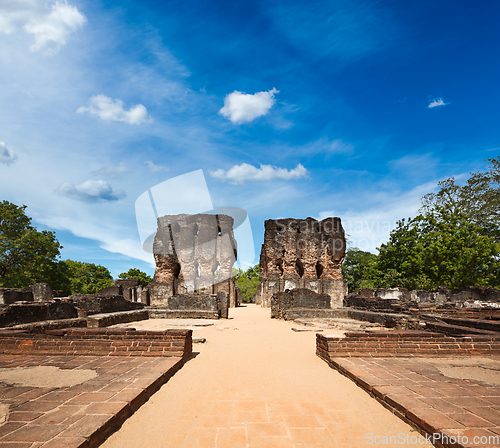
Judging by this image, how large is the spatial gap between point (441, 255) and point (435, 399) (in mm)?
22412

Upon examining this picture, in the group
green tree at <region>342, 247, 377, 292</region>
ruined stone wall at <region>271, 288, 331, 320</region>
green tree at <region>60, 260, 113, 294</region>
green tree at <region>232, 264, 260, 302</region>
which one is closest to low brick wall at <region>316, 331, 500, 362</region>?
ruined stone wall at <region>271, 288, 331, 320</region>

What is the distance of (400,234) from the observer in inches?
1032

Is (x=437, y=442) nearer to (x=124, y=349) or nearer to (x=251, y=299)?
(x=124, y=349)

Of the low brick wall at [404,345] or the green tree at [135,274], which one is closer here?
the low brick wall at [404,345]

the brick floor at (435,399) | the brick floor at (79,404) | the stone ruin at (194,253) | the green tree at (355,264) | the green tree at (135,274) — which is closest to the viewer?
the brick floor at (79,404)

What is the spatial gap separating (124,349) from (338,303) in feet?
78.3

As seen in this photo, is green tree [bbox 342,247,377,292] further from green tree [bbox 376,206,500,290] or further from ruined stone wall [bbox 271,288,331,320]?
ruined stone wall [bbox 271,288,331,320]

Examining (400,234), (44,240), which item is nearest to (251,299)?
(400,234)

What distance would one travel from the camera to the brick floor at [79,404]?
233 cm

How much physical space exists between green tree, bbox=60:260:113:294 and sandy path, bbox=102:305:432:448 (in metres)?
25.7

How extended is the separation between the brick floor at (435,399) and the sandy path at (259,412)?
0.54ft

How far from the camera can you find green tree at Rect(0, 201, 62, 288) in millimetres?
20984

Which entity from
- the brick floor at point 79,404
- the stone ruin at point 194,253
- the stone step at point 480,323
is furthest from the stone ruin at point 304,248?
the brick floor at point 79,404

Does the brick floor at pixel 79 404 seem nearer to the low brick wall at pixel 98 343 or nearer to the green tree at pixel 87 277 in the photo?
the low brick wall at pixel 98 343
